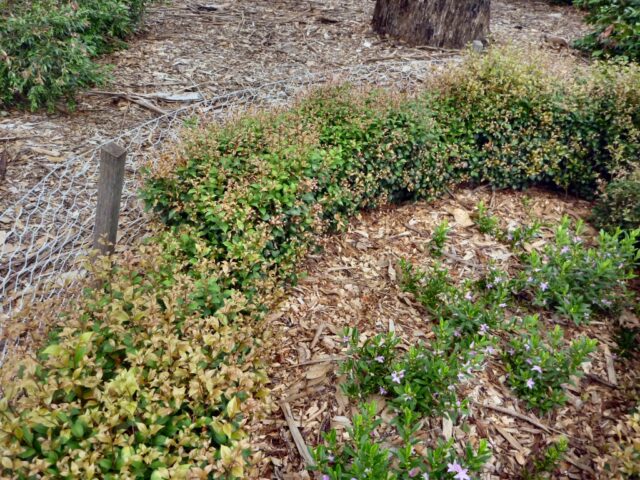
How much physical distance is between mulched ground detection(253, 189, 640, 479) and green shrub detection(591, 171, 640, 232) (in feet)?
0.51

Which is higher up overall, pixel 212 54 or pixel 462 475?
pixel 212 54

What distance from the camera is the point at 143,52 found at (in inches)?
241

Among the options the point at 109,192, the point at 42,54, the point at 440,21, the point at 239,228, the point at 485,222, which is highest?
the point at 440,21

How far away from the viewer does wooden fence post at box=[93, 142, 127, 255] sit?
102 inches

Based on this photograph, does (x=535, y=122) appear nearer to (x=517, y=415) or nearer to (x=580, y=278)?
(x=580, y=278)

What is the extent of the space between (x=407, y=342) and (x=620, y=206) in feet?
7.09

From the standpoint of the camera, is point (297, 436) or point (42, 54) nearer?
point (297, 436)

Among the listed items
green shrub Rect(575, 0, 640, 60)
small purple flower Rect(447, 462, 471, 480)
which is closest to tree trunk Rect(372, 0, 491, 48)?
green shrub Rect(575, 0, 640, 60)

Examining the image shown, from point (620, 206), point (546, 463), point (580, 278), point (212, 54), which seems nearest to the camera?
point (546, 463)

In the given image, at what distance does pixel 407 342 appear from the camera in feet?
10.3

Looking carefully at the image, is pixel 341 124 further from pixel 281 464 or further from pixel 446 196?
pixel 281 464

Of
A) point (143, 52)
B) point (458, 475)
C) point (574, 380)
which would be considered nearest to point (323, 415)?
point (458, 475)

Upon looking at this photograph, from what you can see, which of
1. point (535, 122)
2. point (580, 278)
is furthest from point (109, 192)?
point (535, 122)

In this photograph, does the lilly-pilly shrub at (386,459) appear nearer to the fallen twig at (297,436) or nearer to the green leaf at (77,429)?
the fallen twig at (297,436)
